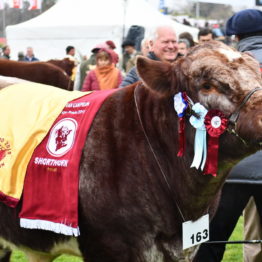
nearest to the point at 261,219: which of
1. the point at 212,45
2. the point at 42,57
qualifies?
the point at 212,45

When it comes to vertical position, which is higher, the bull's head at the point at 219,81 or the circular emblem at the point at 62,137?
the bull's head at the point at 219,81

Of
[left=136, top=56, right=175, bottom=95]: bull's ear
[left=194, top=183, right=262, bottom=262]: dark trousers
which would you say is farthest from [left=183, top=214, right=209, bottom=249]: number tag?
[left=194, top=183, right=262, bottom=262]: dark trousers

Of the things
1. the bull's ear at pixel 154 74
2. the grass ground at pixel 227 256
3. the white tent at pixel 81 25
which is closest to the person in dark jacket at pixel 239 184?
the bull's ear at pixel 154 74

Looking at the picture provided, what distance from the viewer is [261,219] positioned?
4.76 metres

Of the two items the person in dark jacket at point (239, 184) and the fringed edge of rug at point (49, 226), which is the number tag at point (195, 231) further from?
the person in dark jacket at point (239, 184)

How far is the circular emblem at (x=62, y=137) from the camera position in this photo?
3492mm

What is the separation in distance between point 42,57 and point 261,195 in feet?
57.5

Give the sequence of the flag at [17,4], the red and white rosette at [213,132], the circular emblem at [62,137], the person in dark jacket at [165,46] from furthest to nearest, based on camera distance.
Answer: the flag at [17,4] → the person in dark jacket at [165,46] → the circular emblem at [62,137] → the red and white rosette at [213,132]

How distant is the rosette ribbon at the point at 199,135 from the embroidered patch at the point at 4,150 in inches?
48.0

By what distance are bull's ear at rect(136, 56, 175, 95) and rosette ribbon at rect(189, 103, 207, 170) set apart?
211mm

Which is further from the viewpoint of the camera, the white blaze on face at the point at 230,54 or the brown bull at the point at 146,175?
the brown bull at the point at 146,175

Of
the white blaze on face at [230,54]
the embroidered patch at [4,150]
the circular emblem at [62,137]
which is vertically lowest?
the embroidered patch at [4,150]

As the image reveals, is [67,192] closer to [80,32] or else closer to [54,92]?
[54,92]

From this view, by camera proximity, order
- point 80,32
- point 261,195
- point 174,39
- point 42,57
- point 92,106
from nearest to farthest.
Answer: point 92,106
point 261,195
point 174,39
point 80,32
point 42,57
